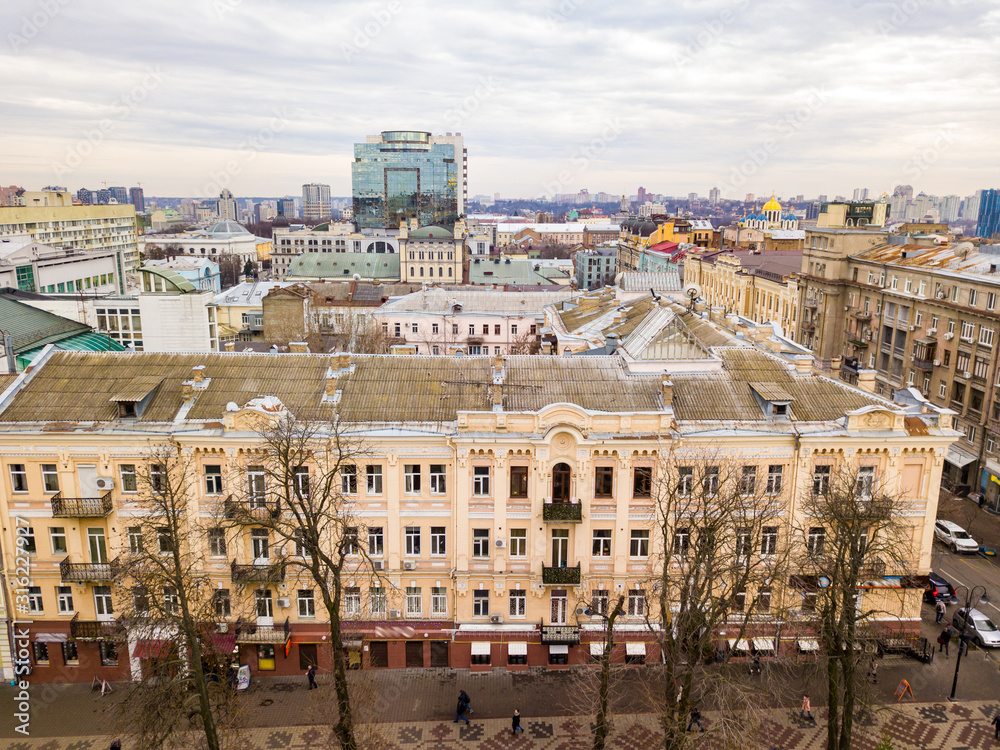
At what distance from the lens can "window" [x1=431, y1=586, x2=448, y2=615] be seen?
1415 inches

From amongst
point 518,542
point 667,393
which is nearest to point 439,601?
point 518,542

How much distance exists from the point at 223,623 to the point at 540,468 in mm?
17185

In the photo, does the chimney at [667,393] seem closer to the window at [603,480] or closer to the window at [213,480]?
the window at [603,480]

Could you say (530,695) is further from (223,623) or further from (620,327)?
(620,327)

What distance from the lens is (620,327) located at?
192 ft

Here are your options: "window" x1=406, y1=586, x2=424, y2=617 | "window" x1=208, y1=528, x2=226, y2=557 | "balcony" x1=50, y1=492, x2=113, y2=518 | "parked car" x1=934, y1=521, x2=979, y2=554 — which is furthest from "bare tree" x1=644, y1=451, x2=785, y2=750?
"balcony" x1=50, y1=492, x2=113, y2=518

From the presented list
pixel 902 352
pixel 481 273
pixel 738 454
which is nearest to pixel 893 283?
pixel 902 352

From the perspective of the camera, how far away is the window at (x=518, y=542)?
1384 inches

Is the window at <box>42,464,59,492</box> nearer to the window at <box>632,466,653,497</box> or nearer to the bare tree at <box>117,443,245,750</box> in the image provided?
the bare tree at <box>117,443,245,750</box>

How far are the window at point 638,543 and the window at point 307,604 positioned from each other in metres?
15.9

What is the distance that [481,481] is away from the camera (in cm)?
3459

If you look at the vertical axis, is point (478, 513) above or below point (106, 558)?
above

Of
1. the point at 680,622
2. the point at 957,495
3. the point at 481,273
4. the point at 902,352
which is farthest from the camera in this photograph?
the point at 481,273

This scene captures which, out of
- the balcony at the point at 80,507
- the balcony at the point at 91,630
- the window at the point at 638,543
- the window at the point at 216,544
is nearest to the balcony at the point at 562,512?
the window at the point at 638,543
